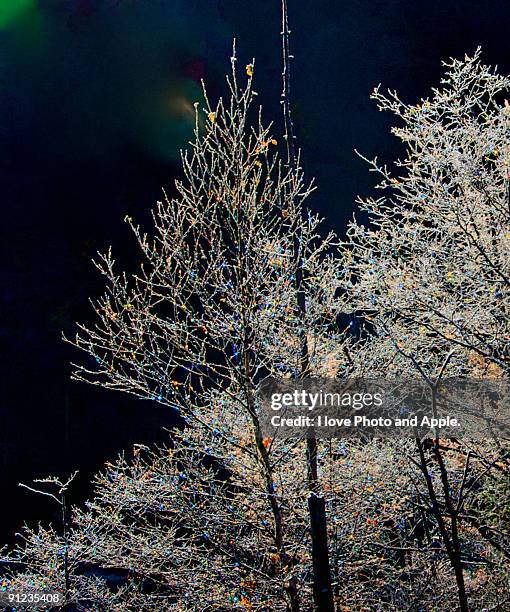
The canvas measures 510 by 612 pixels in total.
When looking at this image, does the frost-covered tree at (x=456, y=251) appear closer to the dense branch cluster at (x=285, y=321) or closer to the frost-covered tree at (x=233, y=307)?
the dense branch cluster at (x=285, y=321)

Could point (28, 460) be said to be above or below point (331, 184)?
below

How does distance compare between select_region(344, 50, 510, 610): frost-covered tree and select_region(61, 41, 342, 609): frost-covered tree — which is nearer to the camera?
select_region(61, 41, 342, 609): frost-covered tree

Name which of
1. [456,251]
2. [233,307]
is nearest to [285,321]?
[233,307]

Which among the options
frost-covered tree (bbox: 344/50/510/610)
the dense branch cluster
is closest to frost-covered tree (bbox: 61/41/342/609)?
the dense branch cluster

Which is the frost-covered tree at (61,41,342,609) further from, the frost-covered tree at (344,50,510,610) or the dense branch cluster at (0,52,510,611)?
the frost-covered tree at (344,50,510,610)

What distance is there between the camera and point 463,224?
18.5ft

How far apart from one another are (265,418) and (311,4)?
30973mm

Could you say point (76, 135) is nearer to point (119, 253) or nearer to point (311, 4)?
point (119, 253)

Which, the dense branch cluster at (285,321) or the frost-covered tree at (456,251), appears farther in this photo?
the frost-covered tree at (456,251)

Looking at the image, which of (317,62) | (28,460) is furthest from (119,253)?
(317,62)

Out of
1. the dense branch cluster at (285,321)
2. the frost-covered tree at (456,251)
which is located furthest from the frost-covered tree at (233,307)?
the frost-covered tree at (456,251)

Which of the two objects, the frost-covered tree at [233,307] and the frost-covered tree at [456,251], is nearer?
the frost-covered tree at [233,307]

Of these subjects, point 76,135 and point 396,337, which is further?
point 76,135

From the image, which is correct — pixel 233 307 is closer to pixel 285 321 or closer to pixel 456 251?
pixel 285 321
